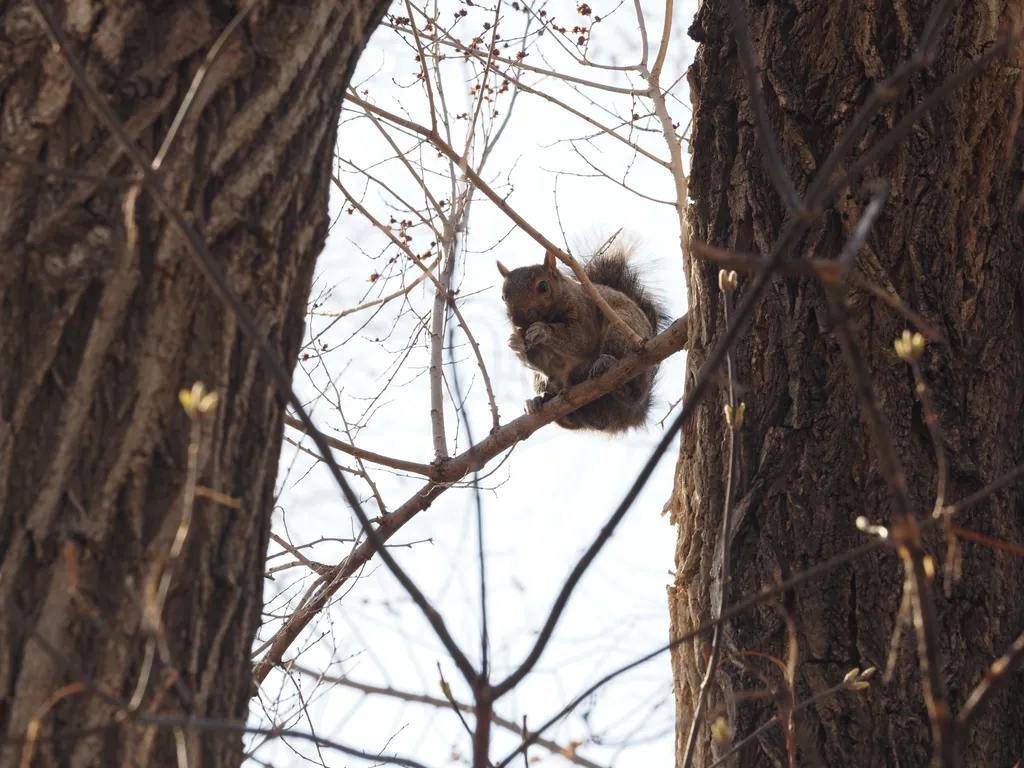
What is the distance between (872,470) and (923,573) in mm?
1637

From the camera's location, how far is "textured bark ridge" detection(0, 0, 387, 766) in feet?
4.13

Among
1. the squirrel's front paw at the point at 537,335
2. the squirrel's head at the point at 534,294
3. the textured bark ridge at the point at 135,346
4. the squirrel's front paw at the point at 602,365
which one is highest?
the squirrel's head at the point at 534,294

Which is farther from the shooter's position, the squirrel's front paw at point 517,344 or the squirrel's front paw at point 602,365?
the squirrel's front paw at point 517,344

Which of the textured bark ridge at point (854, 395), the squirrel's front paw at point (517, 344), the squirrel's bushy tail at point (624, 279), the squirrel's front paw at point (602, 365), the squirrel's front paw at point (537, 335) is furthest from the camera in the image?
the squirrel's bushy tail at point (624, 279)

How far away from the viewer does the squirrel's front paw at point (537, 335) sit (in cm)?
576

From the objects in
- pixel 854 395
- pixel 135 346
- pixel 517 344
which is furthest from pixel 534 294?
pixel 135 346

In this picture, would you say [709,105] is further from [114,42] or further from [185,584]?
[185,584]

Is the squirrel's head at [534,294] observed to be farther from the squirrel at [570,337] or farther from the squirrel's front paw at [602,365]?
the squirrel's front paw at [602,365]

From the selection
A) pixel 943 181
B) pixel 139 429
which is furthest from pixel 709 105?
pixel 139 429

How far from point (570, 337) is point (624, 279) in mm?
849

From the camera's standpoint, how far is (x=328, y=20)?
5.19ft

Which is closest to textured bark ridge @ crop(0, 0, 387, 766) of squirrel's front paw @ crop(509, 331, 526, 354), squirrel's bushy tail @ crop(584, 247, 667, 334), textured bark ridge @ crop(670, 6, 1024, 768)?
textured bark ridge @ crop(670, 6, 1024, 768)

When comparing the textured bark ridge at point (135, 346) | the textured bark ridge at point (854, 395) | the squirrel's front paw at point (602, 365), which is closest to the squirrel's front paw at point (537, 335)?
the squirrel's front paw at point (602, 365)

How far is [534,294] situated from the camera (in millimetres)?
6055
